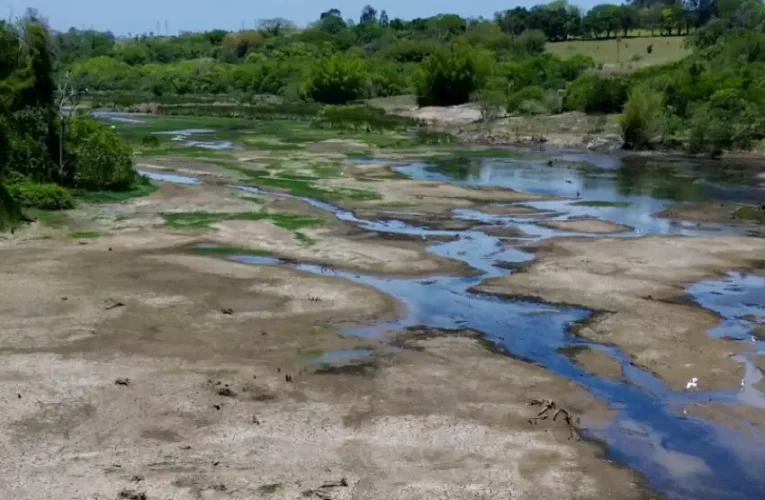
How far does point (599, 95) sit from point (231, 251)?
5786 cm

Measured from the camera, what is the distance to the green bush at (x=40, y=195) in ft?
121

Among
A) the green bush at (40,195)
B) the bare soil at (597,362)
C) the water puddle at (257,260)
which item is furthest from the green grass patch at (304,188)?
the bare soil at (597,362)

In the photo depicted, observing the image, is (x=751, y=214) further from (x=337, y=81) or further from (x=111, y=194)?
(x=337, y=81)

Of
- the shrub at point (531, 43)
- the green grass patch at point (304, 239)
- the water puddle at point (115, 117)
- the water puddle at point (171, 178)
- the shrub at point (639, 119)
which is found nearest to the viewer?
the green grass patch at point (304, 239)

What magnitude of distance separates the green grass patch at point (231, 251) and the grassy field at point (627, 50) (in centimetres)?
8787

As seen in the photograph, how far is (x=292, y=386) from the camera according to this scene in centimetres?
1891

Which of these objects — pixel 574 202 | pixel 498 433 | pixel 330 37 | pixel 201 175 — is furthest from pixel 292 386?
pixel 330 37

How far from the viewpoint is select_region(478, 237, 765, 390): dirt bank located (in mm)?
21375

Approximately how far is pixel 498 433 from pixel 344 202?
26.6 meters

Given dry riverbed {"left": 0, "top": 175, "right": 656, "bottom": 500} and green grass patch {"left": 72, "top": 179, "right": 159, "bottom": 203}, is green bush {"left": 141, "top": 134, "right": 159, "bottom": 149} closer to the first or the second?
green grass patch {"left": 72, "top": 179, "right": 159, "bottom": 203}

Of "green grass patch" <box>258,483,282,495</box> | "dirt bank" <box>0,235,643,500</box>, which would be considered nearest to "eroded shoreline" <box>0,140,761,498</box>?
"dirt bank" <box>0,235,643,500</box>

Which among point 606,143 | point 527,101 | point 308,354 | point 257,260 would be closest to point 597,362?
point 308,354

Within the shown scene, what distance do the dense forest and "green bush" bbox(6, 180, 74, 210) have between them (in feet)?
0.19

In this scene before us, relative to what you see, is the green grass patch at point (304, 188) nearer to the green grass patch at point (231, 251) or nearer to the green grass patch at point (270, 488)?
the green grass patch at point (231, 251)
